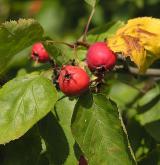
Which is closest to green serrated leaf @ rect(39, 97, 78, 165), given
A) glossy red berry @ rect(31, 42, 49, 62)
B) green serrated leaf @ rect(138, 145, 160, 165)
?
glossy red berry @ rect(31, 42, 49, 62)

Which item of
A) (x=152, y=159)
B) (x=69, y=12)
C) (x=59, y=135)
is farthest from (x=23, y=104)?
(x=69, y=12)

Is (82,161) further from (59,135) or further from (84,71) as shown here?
(84,71)

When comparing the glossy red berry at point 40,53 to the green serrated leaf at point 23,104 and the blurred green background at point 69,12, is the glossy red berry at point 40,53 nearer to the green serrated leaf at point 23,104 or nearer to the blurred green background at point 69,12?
the green serrated leaf at point 23,104

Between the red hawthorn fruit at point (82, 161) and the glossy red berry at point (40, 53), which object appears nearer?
the red hawthorn fruit at point (82, 161)

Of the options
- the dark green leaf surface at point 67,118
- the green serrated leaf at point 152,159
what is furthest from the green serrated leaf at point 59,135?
the green serrated leaf at point 152,159

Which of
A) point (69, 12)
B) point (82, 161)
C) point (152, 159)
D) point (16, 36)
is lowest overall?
point (69, 12)

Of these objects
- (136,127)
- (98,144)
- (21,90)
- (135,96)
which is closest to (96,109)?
(98,144)
